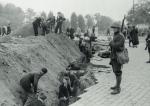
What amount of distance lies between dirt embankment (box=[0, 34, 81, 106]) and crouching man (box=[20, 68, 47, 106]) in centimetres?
31

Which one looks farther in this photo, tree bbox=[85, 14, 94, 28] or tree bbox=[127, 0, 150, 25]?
tree bbox=[85, 14, 94, 28]

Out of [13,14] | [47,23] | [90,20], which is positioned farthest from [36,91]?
[13,14]

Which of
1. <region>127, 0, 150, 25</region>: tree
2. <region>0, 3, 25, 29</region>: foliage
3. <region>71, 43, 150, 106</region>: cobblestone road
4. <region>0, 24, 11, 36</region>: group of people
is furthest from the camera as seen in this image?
<region>0, 3, 25, 29</region>: foliage

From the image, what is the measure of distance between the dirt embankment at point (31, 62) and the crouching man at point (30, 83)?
1.02ft

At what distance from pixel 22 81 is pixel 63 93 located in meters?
1.70

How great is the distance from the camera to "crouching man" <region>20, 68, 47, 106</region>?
10.2 metres

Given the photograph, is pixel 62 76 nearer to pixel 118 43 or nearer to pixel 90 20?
pixel 118 43

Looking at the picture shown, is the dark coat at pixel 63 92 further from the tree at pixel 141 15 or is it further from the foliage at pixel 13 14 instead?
the foliage at pixel 13 14

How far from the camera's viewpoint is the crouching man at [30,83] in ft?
33.6

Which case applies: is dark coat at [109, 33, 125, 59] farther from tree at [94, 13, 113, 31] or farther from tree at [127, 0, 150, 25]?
tree at [94, 13, 113, 31]

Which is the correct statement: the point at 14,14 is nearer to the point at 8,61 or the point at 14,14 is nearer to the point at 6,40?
the point at 6,40

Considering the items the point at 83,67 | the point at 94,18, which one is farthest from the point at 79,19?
the point at 83,67

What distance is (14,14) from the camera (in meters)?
78.5

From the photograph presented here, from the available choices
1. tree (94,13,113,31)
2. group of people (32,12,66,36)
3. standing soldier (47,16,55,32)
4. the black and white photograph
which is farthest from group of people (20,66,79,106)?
tree (94,13,113,31)
